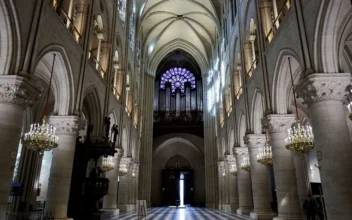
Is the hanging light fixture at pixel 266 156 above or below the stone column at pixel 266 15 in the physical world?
below

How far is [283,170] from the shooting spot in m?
10.3

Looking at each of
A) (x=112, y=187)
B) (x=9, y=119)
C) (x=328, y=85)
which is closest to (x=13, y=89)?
(x=9, y=119)

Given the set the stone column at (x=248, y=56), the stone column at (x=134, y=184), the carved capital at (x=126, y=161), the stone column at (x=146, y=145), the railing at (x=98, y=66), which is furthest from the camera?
the stone column at (x=146, y=145)

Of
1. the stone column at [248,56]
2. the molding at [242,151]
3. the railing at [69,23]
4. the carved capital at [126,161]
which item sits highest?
the stone column at [248,56]

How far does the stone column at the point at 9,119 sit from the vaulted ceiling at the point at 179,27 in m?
20.1

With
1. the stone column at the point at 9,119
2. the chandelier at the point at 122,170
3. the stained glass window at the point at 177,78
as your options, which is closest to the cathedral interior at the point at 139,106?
the stone column at the point at 9,119

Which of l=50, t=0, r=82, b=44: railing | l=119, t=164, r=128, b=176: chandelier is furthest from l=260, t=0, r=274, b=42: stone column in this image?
l=119, t=164, r=128, b=176: chandelier

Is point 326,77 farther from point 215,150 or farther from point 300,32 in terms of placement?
point 215,150

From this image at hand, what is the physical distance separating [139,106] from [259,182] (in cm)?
1638

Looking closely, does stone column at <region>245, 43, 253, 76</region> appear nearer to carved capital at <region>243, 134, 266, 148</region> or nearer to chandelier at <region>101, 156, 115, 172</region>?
carved capital at <region>243, 134, 266, 148</region>

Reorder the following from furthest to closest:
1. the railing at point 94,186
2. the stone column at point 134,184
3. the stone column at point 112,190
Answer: the stone column at point 134,184, the stone column at point 112,190, the railing at point 94,186

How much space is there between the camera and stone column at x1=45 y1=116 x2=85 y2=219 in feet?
31.2

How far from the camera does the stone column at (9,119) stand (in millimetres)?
6672

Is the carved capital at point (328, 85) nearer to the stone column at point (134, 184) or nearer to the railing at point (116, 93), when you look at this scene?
the railing at point (116, 93)
